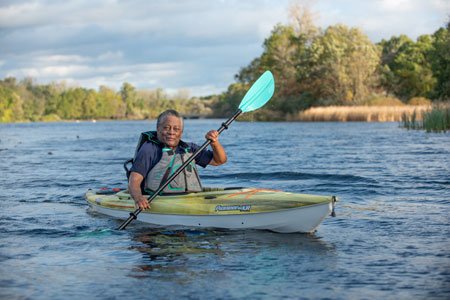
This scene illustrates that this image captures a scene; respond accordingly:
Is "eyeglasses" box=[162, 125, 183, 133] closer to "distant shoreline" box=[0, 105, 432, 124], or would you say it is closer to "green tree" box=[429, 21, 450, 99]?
"distant shoreline" box=[0, 105, 432, 124]

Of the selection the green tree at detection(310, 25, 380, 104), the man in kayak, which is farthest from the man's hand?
the green tree at detection(310, 25, 380, 104)

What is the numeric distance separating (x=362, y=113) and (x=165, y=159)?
3668 cm

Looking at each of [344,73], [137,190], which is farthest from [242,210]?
[344,73]

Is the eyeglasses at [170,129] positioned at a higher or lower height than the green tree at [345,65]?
lower

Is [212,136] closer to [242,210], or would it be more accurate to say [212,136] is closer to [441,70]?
[242,210]

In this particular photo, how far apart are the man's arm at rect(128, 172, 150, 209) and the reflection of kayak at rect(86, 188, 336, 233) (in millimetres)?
300

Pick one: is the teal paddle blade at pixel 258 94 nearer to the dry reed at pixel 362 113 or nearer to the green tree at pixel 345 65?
the dry reed at pixel 362 113

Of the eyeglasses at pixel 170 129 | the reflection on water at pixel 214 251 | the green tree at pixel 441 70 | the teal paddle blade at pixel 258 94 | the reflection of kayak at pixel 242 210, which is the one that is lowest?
the reflection on water at pixel 214 251

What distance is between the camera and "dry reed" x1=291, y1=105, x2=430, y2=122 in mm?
38219

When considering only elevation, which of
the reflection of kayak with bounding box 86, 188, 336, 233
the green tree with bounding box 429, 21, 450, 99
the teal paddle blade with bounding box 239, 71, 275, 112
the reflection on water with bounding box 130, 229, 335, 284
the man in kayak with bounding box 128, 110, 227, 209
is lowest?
the reflection on water with bounding box 130, 229, 335, 284

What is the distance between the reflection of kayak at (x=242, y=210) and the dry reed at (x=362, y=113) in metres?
30.1

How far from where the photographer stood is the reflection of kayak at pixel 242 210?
634cm

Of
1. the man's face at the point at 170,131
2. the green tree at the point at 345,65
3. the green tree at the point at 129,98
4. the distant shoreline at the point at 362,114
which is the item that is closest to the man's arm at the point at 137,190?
the man's face at the point at 170,131

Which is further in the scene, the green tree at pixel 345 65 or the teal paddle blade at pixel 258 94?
the green tree at pixel 345 65
